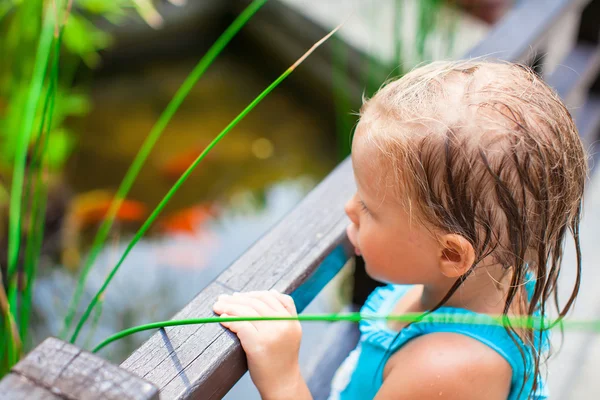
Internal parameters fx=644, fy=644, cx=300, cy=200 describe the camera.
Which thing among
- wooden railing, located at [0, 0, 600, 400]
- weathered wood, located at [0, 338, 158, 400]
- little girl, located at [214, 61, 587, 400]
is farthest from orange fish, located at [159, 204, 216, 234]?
weathered wood, located at [0, 338, 158, 400]

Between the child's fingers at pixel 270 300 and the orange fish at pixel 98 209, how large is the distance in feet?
5.77

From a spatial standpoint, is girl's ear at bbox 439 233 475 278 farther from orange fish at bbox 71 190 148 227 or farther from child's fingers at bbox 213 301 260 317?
orange fish at bbox 71 190 148 227

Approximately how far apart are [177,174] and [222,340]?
195 centimetres

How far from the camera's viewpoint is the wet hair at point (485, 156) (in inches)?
28.7

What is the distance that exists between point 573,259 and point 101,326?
154 centimetres

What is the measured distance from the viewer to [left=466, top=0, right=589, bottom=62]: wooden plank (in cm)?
136

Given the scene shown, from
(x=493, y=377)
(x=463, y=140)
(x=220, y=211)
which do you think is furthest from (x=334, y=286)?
(x=463, y=140)

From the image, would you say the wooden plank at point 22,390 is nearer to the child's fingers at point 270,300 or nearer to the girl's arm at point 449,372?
the child's fingers at point 270,300

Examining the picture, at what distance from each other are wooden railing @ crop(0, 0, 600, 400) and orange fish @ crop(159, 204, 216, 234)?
1262mm

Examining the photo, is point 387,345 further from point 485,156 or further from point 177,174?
point 177,174

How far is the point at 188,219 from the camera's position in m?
2.56

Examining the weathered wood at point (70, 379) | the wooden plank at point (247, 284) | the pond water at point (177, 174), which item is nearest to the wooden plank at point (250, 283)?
the wooden plank at point (247, 284)

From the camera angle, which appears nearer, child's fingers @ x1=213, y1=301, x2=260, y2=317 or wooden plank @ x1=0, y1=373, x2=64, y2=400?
wooden plank @ x1=0, y1=373, x2=64, y2=400

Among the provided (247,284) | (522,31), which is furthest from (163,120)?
(522,31)
